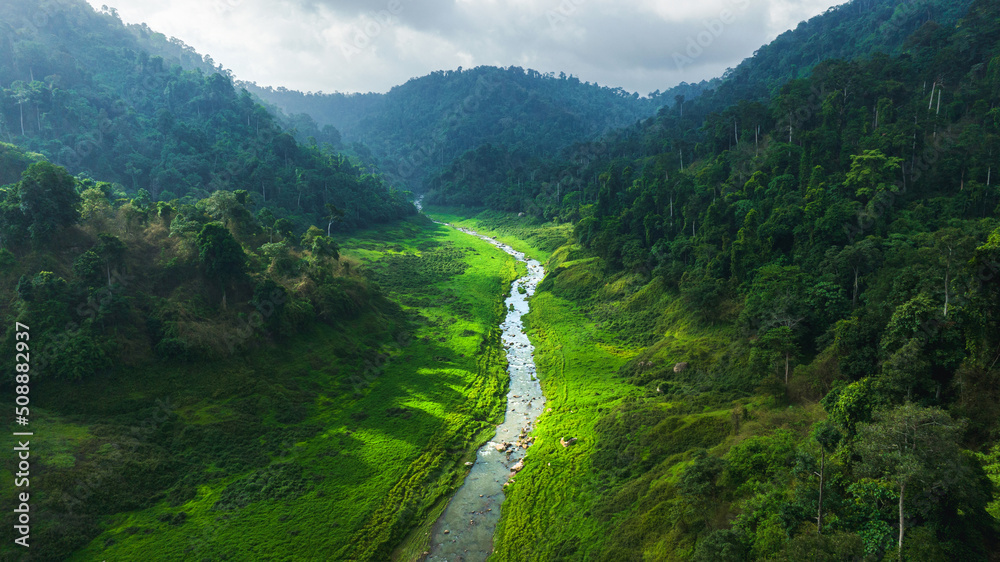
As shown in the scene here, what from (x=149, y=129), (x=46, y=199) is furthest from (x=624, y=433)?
(x=149, y=129)

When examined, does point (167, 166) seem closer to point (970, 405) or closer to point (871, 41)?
point (970, 405)

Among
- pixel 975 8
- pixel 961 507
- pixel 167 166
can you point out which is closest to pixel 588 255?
pixel 961 507

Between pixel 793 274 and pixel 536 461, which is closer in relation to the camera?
pixel 536 461

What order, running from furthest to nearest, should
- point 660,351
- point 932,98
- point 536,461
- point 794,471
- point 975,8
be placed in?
point 975,8, point 932,98, point 660,351, point 536,461, point 794,471

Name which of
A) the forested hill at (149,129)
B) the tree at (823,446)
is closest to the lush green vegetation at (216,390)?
the tree at (823,446)

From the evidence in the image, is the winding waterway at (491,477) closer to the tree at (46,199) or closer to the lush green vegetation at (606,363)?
the lush green vegetation at (606,363)

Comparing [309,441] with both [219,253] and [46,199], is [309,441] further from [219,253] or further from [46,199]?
[46,199]

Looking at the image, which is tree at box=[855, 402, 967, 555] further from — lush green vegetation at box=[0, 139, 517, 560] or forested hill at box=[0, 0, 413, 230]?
forested hill at box=[0, 0, 413, 230]
